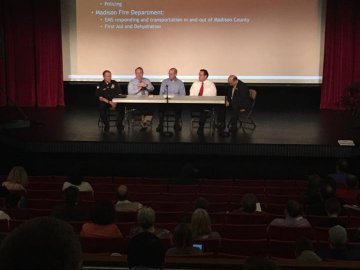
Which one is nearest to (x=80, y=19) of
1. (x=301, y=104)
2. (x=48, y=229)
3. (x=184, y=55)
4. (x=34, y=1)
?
(x=34, y=1)

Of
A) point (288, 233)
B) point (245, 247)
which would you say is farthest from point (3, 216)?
point (288, 233)

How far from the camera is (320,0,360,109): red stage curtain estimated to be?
12359mm

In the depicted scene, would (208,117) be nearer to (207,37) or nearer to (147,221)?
(207,37)

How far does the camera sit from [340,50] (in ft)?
41.2

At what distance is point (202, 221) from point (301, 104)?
8908mm

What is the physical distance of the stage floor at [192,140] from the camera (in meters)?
9.02

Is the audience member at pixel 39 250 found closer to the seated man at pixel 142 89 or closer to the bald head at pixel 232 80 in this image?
the bald head at pixel 232 80

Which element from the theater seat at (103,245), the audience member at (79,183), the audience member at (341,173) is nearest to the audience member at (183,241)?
the theater seat at (103,245)

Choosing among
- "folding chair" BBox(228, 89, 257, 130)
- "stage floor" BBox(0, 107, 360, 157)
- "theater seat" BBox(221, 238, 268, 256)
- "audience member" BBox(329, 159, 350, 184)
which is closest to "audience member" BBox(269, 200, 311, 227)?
"theater seat" BBox(221, 238, 268, 256)

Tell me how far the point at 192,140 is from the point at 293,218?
4.43 metres

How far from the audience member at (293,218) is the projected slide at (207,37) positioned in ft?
25.4

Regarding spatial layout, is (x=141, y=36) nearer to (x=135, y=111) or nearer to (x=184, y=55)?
(x=184, y=55)

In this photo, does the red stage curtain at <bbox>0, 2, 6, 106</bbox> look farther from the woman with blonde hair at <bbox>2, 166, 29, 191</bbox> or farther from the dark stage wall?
the woman with blonde hair at <bbox>2, 166, 29, 191</bbox>

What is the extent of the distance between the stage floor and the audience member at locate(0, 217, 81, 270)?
8029 mm
